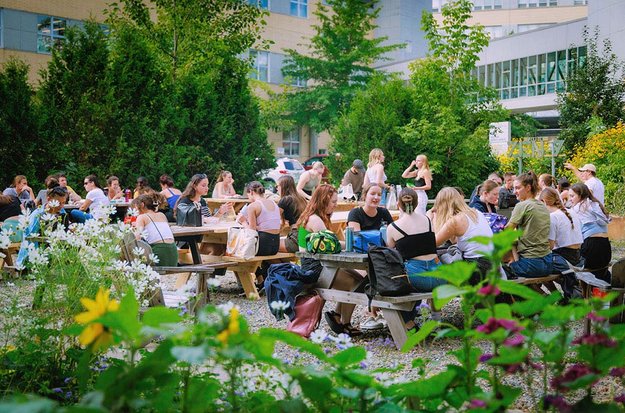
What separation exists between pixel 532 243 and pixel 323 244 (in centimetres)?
223

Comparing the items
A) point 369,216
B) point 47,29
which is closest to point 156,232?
point 369,216

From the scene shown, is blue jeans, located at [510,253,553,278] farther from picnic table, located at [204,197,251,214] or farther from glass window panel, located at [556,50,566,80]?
glass window panel, located at [556,50,566,80]

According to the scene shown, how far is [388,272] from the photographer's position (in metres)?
6.60

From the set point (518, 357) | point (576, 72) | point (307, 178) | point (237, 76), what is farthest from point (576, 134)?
point (518, 357)

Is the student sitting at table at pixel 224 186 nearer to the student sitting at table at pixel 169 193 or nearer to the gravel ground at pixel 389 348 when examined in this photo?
the student sitting at table at pixel 169 193

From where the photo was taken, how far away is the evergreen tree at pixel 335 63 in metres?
37.0

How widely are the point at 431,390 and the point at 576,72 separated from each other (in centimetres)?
2720

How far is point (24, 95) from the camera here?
17.4m

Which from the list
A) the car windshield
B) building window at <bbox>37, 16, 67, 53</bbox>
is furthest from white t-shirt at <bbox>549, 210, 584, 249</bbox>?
building window at <bbox>37, 16, 67, 53</bbox>

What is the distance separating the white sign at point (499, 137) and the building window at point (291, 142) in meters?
22.6

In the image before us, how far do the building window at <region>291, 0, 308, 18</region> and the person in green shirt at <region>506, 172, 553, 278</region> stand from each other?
1557 inches

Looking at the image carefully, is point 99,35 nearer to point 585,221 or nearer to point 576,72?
point 585,221

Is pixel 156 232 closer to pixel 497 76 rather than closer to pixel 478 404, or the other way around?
pixel 478 404

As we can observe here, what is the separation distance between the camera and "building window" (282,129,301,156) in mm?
46375
